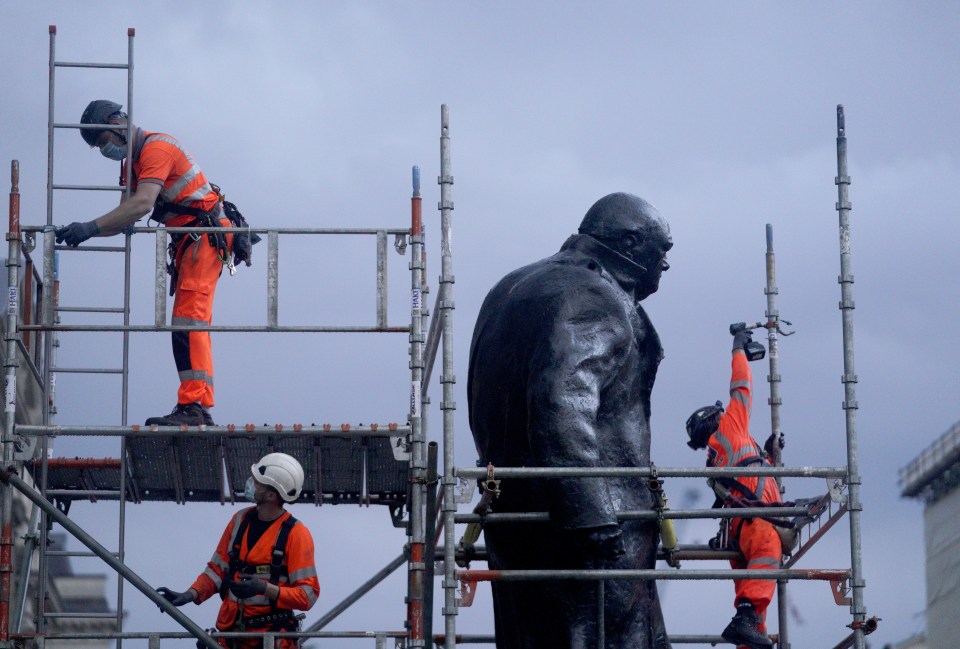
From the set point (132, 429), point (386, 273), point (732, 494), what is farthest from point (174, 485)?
point (732, 494)

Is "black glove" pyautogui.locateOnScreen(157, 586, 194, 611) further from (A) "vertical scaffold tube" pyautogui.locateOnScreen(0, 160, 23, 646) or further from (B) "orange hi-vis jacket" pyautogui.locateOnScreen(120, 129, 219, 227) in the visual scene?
(B) "orange hi-vis jacket" pyautogui.locateOnScreen(120, 129, 219, 227)

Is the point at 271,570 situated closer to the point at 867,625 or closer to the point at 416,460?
the point at 416,460

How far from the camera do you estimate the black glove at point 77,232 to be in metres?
12.1

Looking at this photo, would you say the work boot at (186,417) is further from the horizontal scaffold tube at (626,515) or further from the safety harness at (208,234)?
the horizontal scaffold tube at (626,515)

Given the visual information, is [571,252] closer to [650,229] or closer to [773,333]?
[650,229]

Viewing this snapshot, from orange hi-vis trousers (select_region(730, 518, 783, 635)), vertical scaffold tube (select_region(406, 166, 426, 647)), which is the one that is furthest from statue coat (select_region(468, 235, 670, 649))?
orange hi-vis trousers (select_region(730, 518, 783, 635))

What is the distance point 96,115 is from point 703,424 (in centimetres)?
480

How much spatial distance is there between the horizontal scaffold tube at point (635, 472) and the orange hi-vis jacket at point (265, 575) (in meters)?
1.91

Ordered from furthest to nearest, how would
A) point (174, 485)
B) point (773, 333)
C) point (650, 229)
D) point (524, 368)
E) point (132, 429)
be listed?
point (773, 333) < point (174, 485) < point (132, 429) < point (650, 229) < point (524, 368)

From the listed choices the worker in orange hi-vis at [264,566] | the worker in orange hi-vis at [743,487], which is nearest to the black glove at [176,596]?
the worker in orange hi-vis at [264,566]

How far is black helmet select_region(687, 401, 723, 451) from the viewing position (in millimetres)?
13961

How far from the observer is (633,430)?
31.3 ft

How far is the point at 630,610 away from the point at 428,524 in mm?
1076

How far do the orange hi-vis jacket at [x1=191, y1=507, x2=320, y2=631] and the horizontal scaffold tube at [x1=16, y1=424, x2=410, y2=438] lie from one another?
1.11m
